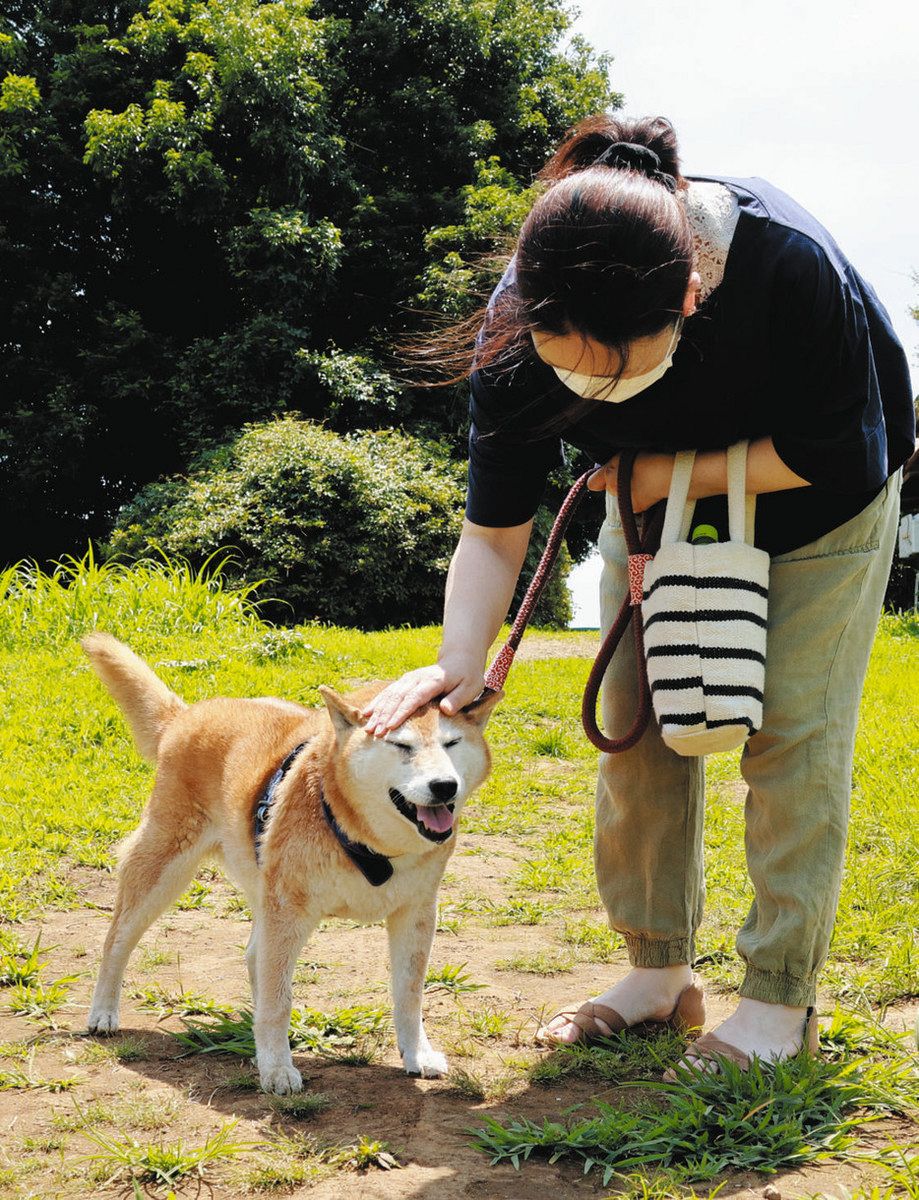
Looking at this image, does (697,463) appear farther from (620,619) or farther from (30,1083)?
(30,1083)

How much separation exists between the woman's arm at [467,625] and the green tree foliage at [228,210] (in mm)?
13282

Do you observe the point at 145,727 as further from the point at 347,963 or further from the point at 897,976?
the point at 897,976

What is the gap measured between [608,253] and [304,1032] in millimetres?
2165

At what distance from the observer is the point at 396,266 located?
19453 mm

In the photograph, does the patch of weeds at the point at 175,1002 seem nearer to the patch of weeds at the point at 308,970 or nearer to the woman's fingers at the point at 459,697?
the patch of weeds at the point at 308,970

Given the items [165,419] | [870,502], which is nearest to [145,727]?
[870,502]

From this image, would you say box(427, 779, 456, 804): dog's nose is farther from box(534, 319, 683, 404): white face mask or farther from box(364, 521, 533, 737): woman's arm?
box(534, 319, 683, 404): white face mask

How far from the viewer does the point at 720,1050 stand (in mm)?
2529

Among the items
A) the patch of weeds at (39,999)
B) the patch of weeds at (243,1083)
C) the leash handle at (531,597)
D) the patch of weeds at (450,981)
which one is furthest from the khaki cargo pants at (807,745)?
the patch of weeds at (39,999)

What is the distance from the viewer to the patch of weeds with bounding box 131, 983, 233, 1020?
10.3ft

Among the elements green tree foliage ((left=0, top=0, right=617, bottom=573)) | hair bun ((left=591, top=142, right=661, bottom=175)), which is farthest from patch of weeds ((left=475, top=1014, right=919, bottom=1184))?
green tree foliage ((left=0, top=0, right=617, bottom=573))

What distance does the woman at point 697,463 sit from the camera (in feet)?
6.72

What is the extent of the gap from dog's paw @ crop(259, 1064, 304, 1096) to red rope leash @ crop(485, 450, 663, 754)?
1.05 metres

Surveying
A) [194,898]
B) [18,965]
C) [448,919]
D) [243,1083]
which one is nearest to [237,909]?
[194,898]
